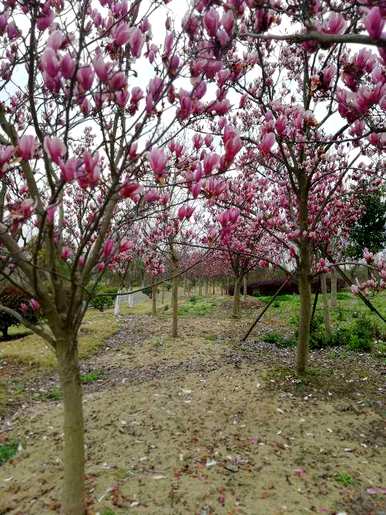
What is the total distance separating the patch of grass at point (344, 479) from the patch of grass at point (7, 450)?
336 centimetres

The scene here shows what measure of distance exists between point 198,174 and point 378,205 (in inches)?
878

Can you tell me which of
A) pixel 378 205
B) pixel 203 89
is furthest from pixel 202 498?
pixel 378 205

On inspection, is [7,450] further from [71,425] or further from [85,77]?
[85,77]

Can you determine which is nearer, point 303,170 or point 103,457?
point 103,457

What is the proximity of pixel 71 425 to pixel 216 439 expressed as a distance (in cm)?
202

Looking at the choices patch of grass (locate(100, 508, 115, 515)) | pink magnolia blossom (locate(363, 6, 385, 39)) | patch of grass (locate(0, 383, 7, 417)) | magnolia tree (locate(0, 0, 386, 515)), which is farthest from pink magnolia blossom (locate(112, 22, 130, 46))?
patch of grass (locate(0, 383, 7, 417))

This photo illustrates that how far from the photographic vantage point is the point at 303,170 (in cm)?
550

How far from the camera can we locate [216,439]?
13.9ft

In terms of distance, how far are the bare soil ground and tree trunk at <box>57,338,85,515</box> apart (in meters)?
0.34

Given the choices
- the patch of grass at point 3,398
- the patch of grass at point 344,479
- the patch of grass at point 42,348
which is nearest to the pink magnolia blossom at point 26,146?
the patch of grass at point 344,479

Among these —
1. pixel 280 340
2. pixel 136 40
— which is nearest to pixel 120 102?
pixel 136 40

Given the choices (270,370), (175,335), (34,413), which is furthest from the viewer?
(175,335)

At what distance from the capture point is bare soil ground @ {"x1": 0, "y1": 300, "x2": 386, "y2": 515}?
318cm

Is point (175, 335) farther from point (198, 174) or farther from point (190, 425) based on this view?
point (198, 174)
